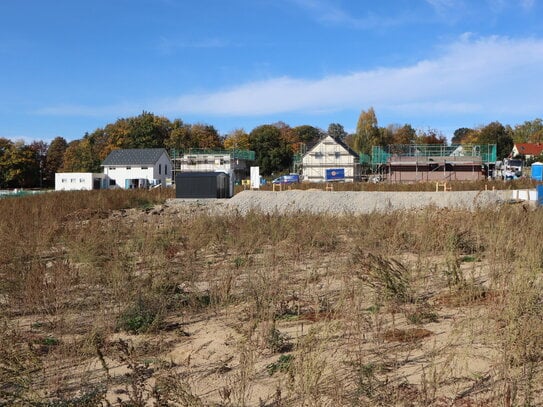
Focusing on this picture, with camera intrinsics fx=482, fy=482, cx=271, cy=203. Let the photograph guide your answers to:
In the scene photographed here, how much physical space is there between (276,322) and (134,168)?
214ft

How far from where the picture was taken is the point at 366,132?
79.9m

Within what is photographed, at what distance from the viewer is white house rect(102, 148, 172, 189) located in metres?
66.5

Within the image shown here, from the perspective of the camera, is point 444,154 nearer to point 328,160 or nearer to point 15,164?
point 328,160

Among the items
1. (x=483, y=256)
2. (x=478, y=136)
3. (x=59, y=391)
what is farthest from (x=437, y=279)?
(x=478, y=136)

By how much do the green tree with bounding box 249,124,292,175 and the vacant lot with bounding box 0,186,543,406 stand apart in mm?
73491

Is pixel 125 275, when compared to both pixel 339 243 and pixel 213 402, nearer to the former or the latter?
pixel 213 402

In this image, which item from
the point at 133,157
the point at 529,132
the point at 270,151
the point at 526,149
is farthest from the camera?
the point at 529,132

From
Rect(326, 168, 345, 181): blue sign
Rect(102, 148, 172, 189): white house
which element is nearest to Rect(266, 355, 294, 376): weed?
Rect(326, 168, 345, 181): blue sign

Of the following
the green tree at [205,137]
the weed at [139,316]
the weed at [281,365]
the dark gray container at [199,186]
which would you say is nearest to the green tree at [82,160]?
the green tree at [205,137]

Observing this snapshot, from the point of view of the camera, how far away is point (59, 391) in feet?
11.7

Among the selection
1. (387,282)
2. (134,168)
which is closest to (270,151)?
(134,168)

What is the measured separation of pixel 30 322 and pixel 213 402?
3.23 metres

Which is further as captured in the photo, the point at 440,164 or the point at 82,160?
the point at 82,160

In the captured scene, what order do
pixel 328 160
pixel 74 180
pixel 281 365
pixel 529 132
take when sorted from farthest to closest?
pixel 529 132
pixel 328 160
pixel 74 180
pixel 281 365
